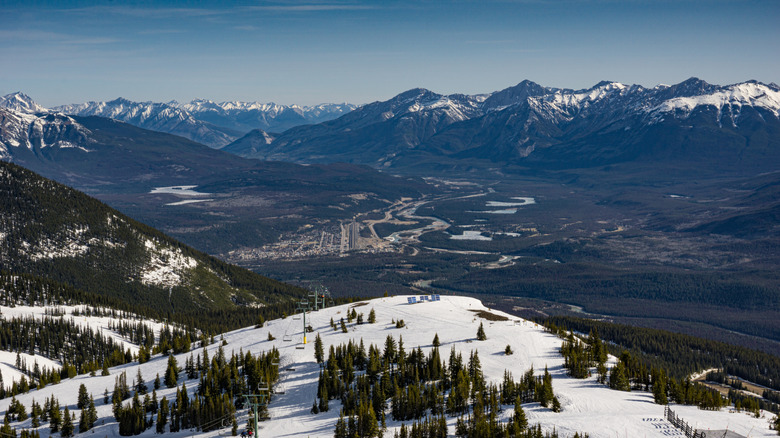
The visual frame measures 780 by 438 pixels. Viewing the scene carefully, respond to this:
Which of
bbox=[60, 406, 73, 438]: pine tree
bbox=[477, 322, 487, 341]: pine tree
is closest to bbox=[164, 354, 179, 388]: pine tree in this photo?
bbox=[60, 406, 73, 438]: pine tree

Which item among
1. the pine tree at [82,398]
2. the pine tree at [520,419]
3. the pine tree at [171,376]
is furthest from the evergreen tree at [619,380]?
the pine tree at [82,398]

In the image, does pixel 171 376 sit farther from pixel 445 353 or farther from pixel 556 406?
pixel 556 406

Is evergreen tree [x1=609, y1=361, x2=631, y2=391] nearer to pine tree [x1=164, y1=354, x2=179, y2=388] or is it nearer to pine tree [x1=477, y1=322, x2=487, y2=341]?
pine tree [x1=477, y1=322, x2=487, y2=341]

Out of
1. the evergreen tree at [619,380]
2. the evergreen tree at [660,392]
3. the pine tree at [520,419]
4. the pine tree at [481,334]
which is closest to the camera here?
the pine tree at [520,419]

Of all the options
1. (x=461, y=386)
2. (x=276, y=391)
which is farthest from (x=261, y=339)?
(x=461, y=386)

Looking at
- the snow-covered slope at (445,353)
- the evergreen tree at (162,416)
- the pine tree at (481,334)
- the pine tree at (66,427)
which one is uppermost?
the pine tree at (481,334)

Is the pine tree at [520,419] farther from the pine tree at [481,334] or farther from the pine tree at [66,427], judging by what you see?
the pine tree at [66,427]

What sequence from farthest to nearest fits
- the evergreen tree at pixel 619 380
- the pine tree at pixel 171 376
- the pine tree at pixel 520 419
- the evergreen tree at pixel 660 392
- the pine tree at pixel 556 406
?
1. the pine tree at pixel 171 376
2. the evergreen tree at pixel 619 380
3. the evergreen tree at pixel 660 392
4. the pine tree at pixel 556 406
5. the pine tree at pixel 520 419

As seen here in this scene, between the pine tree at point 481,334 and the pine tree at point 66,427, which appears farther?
the pine tree at point 481,334

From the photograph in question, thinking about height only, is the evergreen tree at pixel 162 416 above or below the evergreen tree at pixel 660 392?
below

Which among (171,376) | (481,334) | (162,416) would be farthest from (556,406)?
(171,376)
